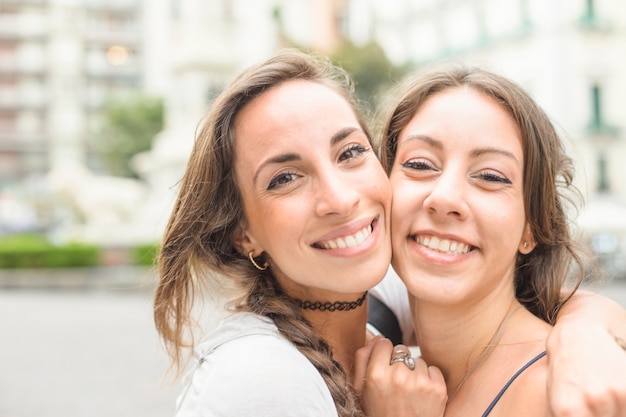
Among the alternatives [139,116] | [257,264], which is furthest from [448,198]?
[139,116]

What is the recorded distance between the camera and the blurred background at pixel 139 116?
9930 mm

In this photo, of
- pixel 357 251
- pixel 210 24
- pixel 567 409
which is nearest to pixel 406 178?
pixel 357 251

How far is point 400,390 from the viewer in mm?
2066

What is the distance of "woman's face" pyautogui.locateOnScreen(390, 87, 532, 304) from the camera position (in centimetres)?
209

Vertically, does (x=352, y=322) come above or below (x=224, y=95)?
below

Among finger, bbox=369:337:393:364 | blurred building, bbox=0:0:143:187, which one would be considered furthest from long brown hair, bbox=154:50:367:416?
blurred building, bbox=0:0:143:187

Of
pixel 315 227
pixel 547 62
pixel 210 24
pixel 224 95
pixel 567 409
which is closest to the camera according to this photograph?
pixel 567 409

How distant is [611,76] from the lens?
30812mm

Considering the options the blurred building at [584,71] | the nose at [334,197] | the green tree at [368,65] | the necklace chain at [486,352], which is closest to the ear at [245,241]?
the nose at [334,197]

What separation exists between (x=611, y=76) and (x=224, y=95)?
31413mm

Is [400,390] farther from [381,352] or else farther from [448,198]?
[448,198]

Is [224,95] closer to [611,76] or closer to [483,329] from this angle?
[483,329]

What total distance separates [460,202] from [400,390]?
0.53 meters

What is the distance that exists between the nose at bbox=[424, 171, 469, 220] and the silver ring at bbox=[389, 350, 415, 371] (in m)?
0.42
